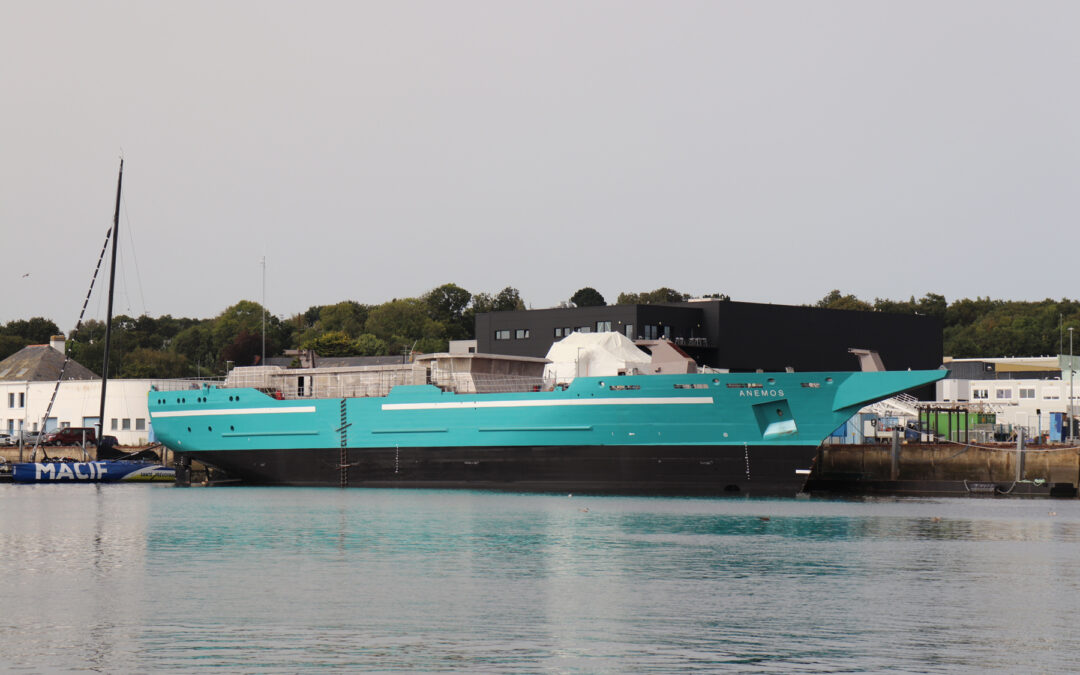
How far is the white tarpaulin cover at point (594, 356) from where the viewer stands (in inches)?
2864

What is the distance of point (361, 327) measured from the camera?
538 feet

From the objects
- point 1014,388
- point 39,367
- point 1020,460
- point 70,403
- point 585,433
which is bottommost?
point 1020,460

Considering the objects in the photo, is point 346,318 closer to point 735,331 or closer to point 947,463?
point 735,331

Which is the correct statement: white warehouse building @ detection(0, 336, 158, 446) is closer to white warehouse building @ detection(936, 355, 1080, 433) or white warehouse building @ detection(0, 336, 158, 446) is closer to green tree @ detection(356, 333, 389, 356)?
green tree @ detection(356, 333, 389, 356)

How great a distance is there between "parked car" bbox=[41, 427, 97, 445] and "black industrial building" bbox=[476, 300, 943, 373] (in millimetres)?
30488

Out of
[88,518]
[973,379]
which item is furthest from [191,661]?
[973,379]

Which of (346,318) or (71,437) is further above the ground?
(346,318)

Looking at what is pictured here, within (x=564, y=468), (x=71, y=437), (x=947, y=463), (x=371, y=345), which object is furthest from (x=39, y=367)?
(x=947, y=463)

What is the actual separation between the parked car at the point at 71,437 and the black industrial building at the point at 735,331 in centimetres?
3049

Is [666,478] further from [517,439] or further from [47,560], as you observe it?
[47,560]

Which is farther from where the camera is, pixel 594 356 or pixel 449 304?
pixel 449 304

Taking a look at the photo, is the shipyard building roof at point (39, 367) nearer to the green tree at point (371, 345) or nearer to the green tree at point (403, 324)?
the green tree at point (371, 345)

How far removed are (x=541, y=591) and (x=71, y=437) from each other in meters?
64.3

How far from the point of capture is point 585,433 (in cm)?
5900
